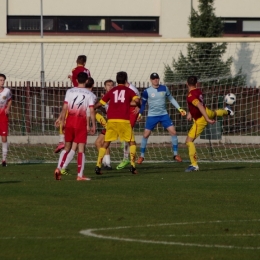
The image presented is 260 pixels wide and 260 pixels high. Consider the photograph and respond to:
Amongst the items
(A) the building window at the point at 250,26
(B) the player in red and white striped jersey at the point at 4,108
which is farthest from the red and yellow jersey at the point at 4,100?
(A) the building window at the point at 250,26

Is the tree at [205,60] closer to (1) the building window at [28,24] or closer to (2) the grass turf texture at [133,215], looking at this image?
(1) the building window at [28,24]

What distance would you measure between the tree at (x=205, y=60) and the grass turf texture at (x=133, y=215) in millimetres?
8729

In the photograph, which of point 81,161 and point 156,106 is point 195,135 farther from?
point 81,161

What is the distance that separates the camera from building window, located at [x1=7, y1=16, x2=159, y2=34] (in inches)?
1692

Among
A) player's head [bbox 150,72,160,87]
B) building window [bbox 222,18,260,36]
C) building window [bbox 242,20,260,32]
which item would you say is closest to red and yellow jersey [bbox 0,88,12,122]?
player's head [bbox 150,72,160,87]

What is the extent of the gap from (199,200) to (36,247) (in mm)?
4360

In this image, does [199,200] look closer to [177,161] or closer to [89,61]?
[177,161]

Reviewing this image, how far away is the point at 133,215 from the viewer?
11383 mm

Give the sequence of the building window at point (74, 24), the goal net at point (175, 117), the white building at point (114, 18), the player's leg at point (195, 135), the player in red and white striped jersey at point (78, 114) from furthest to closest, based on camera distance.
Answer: the building window at point (74, 24) → the white building at point (114, 18) → the goal net at point (175, 117) → the player's leg at point (195, 135) → the player in red and white striped jersey at point (78, 114)

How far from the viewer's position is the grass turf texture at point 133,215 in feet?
29.5

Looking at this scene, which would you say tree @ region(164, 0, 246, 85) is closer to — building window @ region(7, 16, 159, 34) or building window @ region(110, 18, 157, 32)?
building window @ region(110, 18, 157, 32)

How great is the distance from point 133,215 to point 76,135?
14.8 feet

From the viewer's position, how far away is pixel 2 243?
30.6 ft

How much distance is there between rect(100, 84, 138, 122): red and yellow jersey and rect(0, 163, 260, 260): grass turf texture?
1118mm
